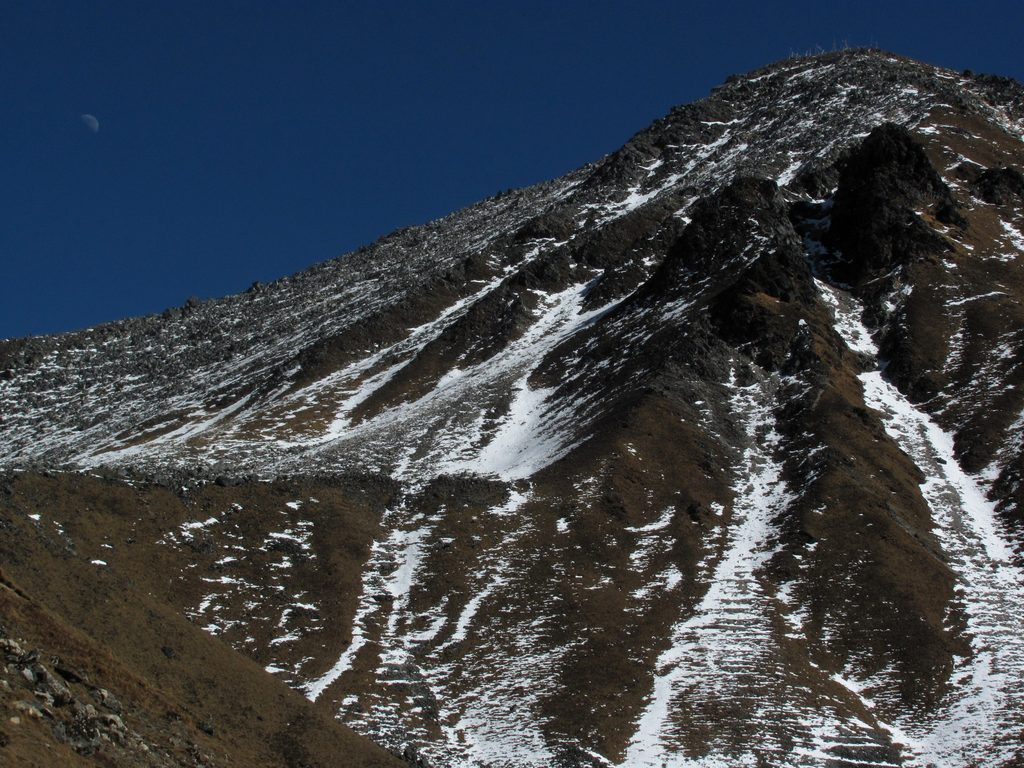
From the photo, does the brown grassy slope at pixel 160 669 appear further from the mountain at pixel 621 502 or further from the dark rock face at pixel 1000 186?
the dark rock face at pixel 1000 186

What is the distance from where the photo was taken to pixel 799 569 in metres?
78.1

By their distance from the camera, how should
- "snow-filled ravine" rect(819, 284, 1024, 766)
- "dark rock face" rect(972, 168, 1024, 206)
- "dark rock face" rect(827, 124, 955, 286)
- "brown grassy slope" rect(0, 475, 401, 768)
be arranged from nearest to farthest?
"brown grassy slope" rect(0, 475, 401, 768), "snow-filled ravine" rect(819, 284, 1024, 766), "dark rock face" rect(827, 124, 955, 286), "dark rock face" rect(972, 168, 1024, 206)

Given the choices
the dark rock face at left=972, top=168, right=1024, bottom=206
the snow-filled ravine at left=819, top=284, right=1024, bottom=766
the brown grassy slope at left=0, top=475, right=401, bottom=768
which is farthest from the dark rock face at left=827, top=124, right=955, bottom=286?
the brown grassy slope at left=0, top=475, right=401, bottom=768

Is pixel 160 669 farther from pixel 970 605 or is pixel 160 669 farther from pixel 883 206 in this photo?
pixel 883 206

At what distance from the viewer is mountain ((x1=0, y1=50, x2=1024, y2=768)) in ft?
194

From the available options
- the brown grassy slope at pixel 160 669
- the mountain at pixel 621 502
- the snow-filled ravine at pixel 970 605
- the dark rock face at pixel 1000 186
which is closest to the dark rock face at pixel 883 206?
the mountain at pixel 621 502

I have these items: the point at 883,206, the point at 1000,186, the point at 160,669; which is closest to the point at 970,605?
the point at 160,669

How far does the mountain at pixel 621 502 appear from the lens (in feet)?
194

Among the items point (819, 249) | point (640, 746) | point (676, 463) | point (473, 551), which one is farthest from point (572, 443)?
point (819, 249)

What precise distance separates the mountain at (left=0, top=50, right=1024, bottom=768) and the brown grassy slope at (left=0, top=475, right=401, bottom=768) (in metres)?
0.26

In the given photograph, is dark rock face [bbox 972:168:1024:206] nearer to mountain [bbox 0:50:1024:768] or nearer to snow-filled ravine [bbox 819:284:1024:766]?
mountain [bbox 0:50:1024:768]

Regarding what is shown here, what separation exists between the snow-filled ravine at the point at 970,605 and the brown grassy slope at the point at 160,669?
3178 cm

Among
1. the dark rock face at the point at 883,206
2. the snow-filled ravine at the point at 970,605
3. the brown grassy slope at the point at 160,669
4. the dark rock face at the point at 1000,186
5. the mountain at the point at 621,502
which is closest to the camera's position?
the brown grassy slope at the point at 160,669

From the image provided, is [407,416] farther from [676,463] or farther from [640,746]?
[640,746]
